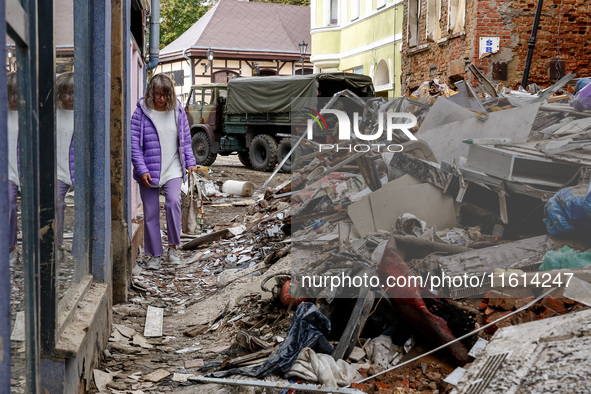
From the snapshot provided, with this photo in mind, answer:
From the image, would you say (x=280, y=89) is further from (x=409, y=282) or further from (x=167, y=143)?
(x=409, y=282)

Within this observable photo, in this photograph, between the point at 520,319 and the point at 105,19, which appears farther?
the point at 105,19

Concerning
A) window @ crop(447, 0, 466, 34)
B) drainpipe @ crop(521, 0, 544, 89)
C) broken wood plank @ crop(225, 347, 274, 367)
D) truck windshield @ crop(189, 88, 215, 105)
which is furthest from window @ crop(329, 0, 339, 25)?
broken wood plank @ crop(225, 347, 274, 367)

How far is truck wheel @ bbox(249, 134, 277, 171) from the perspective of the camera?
17.5 metres

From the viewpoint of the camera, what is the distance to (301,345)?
358cm

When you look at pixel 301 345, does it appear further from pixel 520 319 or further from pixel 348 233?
pixel 348 233

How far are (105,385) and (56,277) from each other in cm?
110

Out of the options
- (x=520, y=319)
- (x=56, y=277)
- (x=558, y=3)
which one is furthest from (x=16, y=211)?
(x=558, y=3)

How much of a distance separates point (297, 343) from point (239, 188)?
9413 mm

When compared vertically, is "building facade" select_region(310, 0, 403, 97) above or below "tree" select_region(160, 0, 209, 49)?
below

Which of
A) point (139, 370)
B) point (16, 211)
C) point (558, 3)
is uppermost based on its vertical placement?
point (558, 3)

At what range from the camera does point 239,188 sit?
12.9 metres

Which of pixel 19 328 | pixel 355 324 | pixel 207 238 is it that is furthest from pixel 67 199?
pixel 207 238

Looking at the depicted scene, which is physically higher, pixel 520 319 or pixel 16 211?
pixel 16 211

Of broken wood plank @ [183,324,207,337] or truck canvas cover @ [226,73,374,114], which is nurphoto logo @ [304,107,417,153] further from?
truck canvas cover @ [226,73,374,114]
